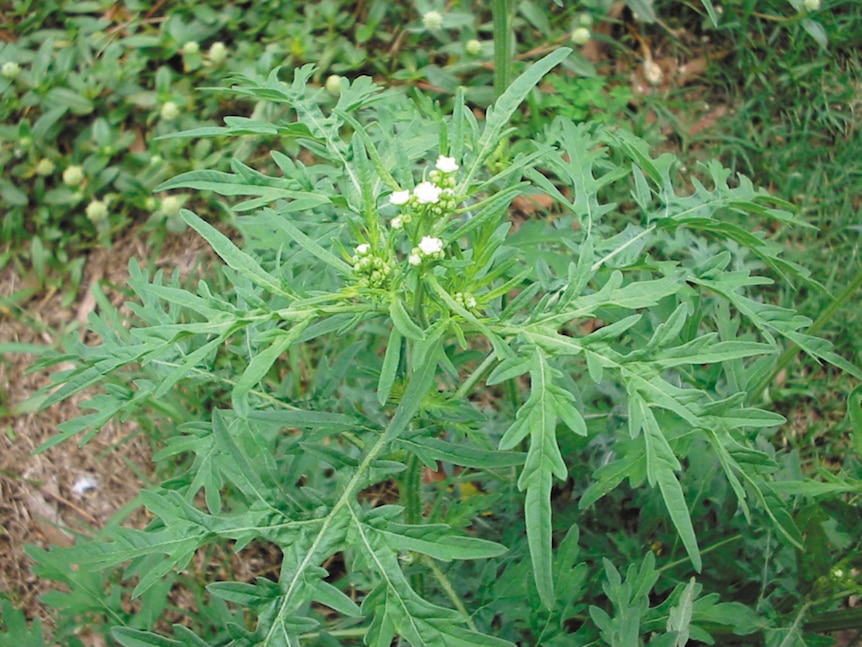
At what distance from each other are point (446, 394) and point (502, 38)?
0.88 metres

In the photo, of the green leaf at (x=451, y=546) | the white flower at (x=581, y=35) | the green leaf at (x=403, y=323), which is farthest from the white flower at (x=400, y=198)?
the white flower at (x=581, y=35)

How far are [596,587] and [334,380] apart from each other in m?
0.80

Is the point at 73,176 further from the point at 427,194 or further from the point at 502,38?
the point at 427,194

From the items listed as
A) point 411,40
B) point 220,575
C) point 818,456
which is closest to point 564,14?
point 411,40

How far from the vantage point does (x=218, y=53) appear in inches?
125

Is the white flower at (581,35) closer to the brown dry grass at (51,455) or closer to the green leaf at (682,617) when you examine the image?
the brown dry grass at (51,455)

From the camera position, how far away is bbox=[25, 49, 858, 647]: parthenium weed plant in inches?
51.3

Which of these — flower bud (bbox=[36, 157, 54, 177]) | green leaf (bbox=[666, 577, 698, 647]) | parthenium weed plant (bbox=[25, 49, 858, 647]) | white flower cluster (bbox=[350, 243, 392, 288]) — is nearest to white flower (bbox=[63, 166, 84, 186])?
flower bud (bbox=[36, 157, 54, 177])

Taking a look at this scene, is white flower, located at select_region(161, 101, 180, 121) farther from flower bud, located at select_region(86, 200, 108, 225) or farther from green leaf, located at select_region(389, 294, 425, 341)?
green leaf, located at select_region(389, 294, 425, 341)

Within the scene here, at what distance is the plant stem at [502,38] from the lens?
6.14 feet

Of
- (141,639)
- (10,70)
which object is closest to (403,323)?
(141,639)

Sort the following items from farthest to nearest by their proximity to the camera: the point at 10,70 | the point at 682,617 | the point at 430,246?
1. the point at 10,70
2. the point at 682,617
3. the point at 430,246

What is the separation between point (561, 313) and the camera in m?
1.38

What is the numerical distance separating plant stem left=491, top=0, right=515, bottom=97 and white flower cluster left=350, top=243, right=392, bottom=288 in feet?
2.55
